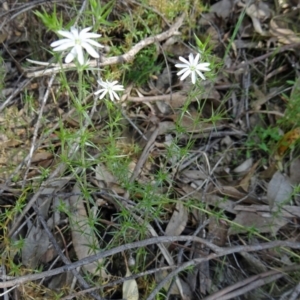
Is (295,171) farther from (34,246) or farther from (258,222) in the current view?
(34,246)

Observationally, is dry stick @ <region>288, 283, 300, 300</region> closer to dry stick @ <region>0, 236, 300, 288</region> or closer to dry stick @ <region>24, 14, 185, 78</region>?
dry stick @ <region>0, 236, 300, 288</region>

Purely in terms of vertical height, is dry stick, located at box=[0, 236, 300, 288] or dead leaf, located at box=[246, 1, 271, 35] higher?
dead leaf, located at box=[246, 1, 271, 35]

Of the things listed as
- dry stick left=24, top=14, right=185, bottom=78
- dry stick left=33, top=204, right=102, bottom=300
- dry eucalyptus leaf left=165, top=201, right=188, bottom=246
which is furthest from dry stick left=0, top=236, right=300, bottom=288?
dry stick left=24, top=14, right=185, bottom=78

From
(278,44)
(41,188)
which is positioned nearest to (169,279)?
(41,188)

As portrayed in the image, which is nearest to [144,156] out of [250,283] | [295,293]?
[250,283]

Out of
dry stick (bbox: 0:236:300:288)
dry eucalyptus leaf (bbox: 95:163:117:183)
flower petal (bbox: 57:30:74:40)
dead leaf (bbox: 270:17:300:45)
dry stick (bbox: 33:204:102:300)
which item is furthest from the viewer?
dead leaf (bbox: 270:17:300:45)

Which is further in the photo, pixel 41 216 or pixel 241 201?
pixel 241 201

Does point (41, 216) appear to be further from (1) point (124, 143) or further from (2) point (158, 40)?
(2) point (158, 40)
